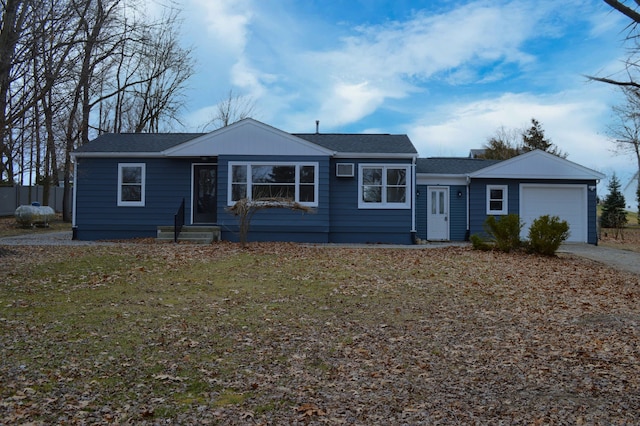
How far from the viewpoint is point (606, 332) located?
240 inches

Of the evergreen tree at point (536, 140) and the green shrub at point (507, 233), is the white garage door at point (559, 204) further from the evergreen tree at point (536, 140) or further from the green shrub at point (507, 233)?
the evergreen tree at point (536, 140)

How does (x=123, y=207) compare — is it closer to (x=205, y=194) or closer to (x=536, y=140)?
(x=205, y=194)

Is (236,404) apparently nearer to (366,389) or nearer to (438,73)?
(366,389)

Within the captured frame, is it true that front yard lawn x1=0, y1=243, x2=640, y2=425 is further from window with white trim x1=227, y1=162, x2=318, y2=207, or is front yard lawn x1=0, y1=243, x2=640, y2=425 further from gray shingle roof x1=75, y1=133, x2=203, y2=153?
gray shingle roof x1=75, y1=133, x2=203, y2=153

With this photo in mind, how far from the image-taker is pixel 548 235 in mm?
13445

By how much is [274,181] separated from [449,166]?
23.7 ft

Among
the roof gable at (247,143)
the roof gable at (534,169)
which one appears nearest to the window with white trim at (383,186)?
the roof gable at (247,143)

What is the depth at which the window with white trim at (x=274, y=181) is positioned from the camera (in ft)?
53.8

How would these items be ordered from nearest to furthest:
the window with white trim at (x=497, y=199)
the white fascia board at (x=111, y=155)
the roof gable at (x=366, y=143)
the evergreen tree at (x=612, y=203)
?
the roof gable at (x=366, y=143), the white fascia board at (x=111, y=155), the window with white trim at (x=497, y=199), the evergreen tree at (x=612, y=203)

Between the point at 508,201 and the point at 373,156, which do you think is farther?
the point at 508,201

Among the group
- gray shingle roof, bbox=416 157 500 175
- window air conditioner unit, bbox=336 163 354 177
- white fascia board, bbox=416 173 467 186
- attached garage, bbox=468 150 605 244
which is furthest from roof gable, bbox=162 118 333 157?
attached garage, bbox=468 150 605 244

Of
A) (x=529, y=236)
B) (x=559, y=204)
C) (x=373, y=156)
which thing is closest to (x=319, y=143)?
(x=373, y=156)

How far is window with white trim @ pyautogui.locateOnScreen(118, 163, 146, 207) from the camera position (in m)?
17.2

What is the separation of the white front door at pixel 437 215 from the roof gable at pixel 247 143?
4759mm
